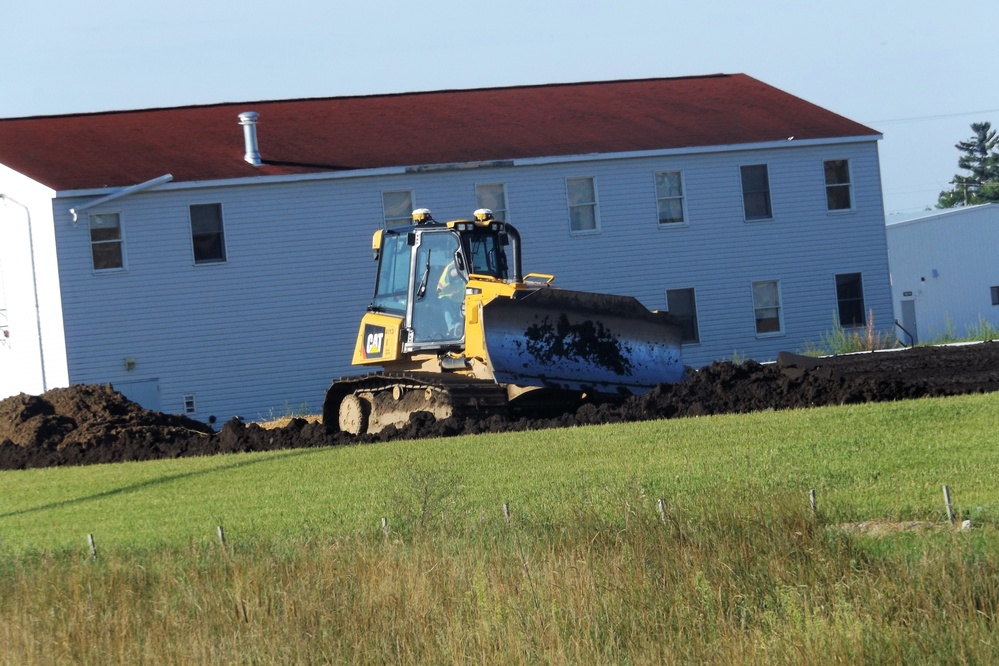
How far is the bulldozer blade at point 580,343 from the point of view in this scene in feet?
66.0

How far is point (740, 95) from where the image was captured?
3859 cm

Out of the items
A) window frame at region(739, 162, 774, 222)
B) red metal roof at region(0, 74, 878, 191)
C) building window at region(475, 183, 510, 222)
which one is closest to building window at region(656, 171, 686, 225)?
→ red metal roof at region(0, 74, 878, 191)

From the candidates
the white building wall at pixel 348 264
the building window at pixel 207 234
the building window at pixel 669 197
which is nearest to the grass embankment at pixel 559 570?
the white building wall at pixel 348 264

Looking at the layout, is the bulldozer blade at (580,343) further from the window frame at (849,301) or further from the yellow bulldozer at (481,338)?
the window frame at (849,301)

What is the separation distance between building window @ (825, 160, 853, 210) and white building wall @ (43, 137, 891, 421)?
24 cm

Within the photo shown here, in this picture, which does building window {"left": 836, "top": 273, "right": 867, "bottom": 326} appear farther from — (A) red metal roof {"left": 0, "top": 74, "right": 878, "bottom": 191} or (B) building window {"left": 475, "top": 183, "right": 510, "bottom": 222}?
(B) building window {"left": 475, "top": 183, "right": 510, "bottom": 222}

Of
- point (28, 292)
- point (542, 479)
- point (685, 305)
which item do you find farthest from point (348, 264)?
point (542, 479)

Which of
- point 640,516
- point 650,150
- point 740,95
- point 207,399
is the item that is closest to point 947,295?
point 740,95

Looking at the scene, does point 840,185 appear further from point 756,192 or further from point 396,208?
point 396,208

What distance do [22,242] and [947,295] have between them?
3702 centimetres

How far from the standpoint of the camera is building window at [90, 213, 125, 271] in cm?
2983

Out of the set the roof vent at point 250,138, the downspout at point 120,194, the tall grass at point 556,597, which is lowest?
the tall grass at point 556,597

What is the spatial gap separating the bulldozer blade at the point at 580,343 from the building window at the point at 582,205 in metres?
12.1

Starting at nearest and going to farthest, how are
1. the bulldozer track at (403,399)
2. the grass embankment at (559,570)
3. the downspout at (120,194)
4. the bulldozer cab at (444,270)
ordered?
the grass embankment at (559,570) < the bulldozer track at (403,399) < the bulldozer cab at (444,270) < the downspout at (120,194)
